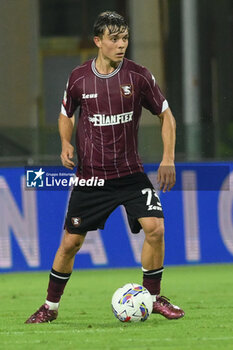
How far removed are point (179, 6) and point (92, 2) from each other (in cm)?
116

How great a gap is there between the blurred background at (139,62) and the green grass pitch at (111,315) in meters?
1.68

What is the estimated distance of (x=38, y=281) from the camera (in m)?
12.4

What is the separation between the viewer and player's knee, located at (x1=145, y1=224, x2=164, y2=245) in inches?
317

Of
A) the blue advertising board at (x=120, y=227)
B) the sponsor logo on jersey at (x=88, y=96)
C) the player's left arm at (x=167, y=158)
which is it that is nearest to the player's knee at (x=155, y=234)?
the player's left arm at (x=167, y=158)

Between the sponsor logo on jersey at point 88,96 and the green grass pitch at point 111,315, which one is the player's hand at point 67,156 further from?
the green grass pitch at point 111,315

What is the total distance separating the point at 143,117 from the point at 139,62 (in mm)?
762

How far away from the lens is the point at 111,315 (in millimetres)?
8883

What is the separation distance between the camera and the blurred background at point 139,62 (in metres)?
14.0

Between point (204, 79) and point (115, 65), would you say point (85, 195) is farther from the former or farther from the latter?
point (204, 79)

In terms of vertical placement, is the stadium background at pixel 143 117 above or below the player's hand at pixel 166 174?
below
